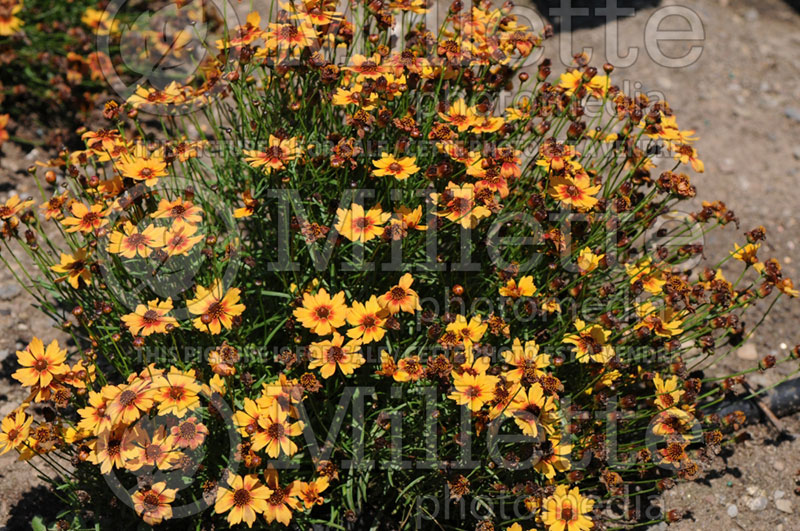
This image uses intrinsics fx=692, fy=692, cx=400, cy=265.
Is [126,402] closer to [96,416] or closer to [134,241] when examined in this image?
[96,416]

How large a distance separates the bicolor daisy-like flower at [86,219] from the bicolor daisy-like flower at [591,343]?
189cm

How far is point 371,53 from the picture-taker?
3.30 m

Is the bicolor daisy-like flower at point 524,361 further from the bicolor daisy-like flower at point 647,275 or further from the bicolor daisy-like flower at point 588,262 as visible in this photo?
the bicolor daisy-like flower at point 647,275

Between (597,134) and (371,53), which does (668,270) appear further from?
(371,53)

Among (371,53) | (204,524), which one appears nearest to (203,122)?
(371,53)

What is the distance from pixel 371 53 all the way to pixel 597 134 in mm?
1127

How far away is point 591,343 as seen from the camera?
2.74 meters

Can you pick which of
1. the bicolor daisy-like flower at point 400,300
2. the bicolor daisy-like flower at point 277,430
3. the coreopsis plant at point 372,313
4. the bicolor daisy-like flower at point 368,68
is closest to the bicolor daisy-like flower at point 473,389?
the coreopsis plant at point 372,313

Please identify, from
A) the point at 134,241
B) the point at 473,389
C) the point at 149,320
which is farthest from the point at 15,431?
the point at 473,389

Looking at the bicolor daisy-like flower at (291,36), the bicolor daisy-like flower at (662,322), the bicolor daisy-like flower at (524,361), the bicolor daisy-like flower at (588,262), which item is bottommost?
the bicolor daisy-like flower at (662,322)

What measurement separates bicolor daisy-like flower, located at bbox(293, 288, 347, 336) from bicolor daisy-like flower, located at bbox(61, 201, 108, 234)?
876 mm

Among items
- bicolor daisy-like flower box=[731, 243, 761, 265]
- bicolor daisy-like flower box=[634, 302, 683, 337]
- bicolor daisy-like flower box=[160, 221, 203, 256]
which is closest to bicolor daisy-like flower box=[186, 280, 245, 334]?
bicolor daisy-like flower box=[160, 221, 203, 256]

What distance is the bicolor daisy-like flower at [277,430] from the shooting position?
237 cm

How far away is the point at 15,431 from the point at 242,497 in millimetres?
855
